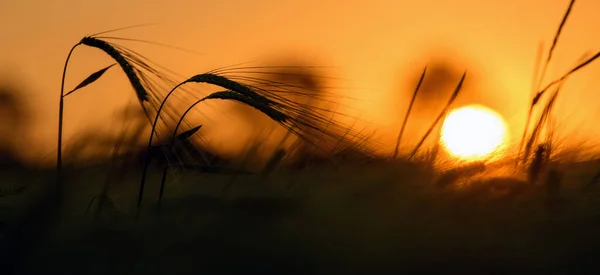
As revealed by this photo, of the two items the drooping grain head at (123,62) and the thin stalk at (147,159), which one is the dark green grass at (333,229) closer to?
the thin stalk at (147,159)

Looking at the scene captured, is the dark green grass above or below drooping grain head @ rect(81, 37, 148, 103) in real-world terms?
below

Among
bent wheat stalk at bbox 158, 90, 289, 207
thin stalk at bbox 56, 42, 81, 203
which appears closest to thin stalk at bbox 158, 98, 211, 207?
bent wheat stalk at bbox 158, 90, 289, 207

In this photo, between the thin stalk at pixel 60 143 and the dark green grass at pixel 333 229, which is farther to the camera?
the thin stalk at pixel 60 143

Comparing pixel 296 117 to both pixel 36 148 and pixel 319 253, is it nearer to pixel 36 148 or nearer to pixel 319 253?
pixel 319 253

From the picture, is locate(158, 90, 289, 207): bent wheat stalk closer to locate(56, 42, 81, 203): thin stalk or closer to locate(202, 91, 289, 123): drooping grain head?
locate(202, 91, 289, 123): drooping grain head

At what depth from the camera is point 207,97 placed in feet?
6.25

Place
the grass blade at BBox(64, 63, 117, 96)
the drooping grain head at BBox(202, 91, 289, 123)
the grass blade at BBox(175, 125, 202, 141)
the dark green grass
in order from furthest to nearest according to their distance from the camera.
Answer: the grass blade at BBox(64, 63, 117, 96) < the grass blade at BBox(175, 125, 202, 141) < the drooping grain head at BBox(202, 91, 289, 123) < the dark green grass

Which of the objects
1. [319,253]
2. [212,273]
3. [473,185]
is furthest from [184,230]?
[473,185]

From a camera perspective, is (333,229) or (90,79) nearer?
(333,229)

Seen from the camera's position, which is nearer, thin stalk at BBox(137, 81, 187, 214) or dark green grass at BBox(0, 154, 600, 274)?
dark green grass at BBox(0, 154, 600, 274)


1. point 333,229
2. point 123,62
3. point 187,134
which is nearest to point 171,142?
point 187,134

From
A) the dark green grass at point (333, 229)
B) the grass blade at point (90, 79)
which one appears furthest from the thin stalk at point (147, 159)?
the grass blade at point (90, 79)

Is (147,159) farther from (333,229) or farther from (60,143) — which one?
(333,229)

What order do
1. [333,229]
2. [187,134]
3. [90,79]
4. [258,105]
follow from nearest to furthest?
[333,229] → [258,105] → [187,134] → [90,79]
